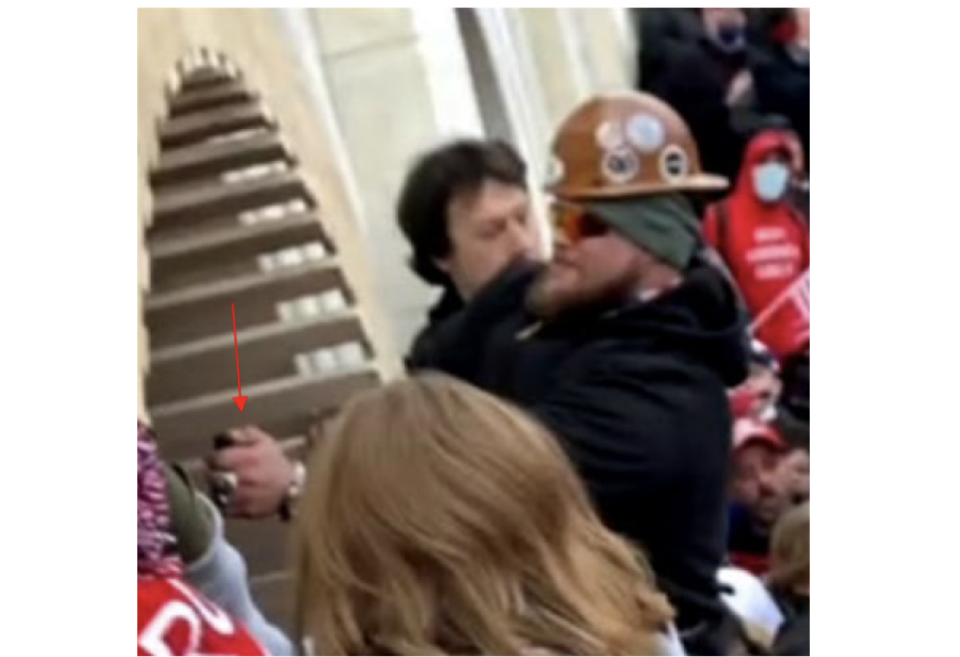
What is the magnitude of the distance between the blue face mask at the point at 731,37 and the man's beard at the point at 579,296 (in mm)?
238

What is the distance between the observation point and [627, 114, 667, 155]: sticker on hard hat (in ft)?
7.04

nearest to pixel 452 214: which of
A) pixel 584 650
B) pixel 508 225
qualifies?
pixel 508 225

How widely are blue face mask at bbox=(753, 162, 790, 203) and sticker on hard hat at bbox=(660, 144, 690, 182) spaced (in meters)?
0.08

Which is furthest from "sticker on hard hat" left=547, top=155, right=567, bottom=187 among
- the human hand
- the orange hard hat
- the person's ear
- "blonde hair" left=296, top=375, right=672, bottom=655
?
"blonde hair" left=296, top=375, right=672, bottom=655

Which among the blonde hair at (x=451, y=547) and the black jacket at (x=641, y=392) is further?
the black jacket at (x=641, y=392)

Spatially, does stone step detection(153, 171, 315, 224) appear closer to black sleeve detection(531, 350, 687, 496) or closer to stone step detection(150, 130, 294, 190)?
stone step detection(150, 130, 294, 190)

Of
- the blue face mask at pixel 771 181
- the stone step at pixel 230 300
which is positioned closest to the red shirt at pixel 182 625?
the stone step at pixel 230 300

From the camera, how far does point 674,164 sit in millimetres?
2146

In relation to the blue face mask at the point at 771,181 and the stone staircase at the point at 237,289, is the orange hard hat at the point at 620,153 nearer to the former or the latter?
the blue face mask at the point at 771,181

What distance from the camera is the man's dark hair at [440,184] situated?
83.9 inches

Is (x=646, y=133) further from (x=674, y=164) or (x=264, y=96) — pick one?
(x=264, y=96)

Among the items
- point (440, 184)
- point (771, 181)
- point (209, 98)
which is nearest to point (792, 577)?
point (771, 181)
